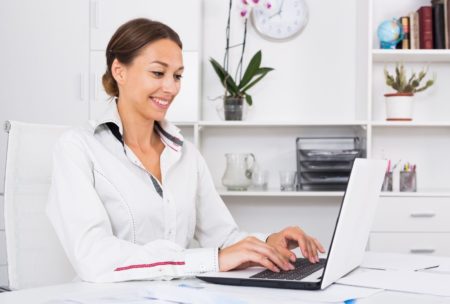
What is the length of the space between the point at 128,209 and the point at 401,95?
204cm

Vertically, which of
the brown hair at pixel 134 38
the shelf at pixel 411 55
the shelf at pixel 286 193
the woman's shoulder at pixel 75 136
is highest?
the shelf at pixel 411 55

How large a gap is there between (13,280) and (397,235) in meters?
2.06

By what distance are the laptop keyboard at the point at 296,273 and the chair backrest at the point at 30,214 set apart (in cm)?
61

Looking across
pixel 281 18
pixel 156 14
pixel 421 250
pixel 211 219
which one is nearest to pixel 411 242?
pixel 421 250

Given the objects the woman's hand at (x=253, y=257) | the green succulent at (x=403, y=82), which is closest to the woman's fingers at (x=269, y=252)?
the woman's hand at (x=253, y=257)

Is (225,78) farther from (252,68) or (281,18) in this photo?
(281,18)

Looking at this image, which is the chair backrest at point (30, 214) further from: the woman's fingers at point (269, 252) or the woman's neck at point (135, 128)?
the woman's fingers at point (269, 252)

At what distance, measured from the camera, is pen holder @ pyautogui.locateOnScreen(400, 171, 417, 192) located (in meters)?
3.39

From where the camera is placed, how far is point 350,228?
4.37ft

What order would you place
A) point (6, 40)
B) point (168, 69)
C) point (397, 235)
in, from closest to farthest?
point (168, 69), point (397, 235), point (6, 40)

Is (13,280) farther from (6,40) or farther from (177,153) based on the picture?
(6,40)

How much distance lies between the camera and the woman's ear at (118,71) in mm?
1993

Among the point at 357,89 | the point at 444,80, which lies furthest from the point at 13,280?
the point at 444,80

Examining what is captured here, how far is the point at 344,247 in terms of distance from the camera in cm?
135
